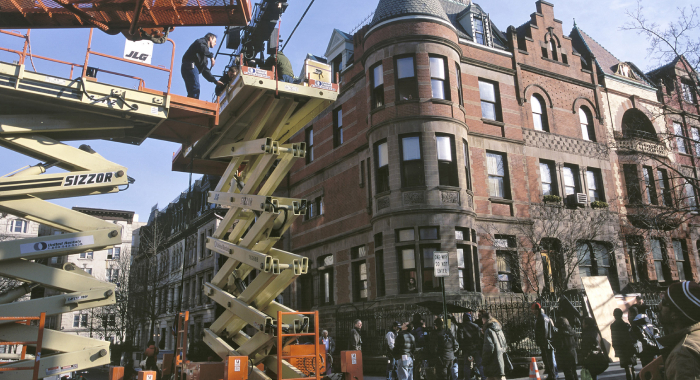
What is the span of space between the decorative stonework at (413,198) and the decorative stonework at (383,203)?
80 cm

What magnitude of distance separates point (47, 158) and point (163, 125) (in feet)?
7.93

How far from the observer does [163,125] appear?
10250mm

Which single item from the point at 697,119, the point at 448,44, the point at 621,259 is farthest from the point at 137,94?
the point at 697,119

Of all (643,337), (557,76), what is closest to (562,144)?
(557,76)

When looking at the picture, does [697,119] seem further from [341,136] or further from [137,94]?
[137,94]

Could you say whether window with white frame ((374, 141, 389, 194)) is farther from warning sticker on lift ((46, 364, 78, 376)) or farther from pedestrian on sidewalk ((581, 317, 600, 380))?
warning sticker on lift ((46, 364, 78, 376))

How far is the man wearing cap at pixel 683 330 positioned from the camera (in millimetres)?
3369

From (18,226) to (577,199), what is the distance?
82386 millimetres

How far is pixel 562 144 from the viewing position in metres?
24.9

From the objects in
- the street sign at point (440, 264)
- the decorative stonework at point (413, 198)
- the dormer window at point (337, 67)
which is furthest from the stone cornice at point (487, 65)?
the street sign at point (440, 264)

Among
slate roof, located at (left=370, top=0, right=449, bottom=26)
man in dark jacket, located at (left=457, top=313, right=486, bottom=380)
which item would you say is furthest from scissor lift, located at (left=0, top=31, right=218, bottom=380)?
slate roof, located at (left=370, top=0, right=449, bottom=26)

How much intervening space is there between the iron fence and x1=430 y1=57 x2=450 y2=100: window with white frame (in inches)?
340

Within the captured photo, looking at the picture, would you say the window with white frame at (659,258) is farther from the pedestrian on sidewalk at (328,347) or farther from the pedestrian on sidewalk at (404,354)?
the pedestrian on sidewalk at (404,354)

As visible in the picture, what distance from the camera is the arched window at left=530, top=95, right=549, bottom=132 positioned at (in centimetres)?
2469
